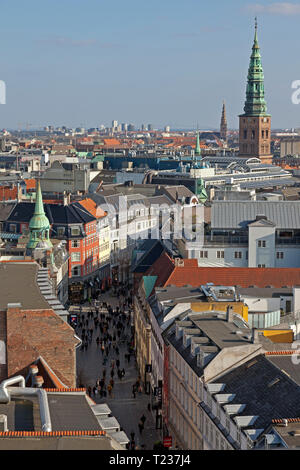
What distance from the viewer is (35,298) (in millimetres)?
32688

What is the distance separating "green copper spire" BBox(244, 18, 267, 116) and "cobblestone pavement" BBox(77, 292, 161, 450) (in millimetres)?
89885

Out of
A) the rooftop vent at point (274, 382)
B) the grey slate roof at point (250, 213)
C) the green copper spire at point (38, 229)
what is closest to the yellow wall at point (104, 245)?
the green copper spire at point (38, 229)

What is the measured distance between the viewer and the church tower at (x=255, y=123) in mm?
141125

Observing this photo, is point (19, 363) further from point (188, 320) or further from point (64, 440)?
point (64, 440)

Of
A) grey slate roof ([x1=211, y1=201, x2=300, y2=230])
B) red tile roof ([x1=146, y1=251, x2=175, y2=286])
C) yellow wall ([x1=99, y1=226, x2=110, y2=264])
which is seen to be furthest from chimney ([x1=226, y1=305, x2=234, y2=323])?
yellow wall ([x1=99, y1=226, x2=110, y2=264])

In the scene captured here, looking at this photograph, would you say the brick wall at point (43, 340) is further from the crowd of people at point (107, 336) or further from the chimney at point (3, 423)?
the crowd of people at point (107, 336)

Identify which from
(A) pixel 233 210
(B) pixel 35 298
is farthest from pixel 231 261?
(B) pixel 35 298

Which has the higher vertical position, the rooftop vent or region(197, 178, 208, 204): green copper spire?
region(197, 178, 208, 204): green copper spire

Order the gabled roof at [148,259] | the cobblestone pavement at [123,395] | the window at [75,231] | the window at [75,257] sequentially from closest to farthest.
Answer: the cobblestone pavement at [123,395], the gabled roof at [148,259], the window at [75,257], the window at [75,231]

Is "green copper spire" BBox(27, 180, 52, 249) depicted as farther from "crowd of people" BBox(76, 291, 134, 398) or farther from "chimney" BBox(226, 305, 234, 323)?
"chimney" BBox(226, 305, 234, 323)

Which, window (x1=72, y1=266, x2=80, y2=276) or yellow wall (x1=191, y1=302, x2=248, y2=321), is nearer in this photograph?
yellow wall (x1=191, y1=302, x2=248, y2=321)

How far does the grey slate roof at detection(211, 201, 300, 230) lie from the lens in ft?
174

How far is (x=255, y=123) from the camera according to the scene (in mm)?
147000

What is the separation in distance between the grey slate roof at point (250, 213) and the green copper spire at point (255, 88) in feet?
278
